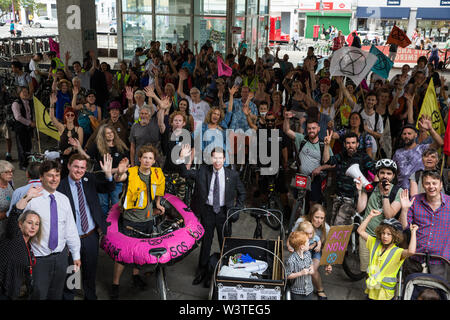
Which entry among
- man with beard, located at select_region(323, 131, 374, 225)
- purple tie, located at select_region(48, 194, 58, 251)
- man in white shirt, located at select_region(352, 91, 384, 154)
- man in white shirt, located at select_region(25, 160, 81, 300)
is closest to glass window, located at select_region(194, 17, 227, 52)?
man in white shirt, located at select_region(352, 91, 384, 154)

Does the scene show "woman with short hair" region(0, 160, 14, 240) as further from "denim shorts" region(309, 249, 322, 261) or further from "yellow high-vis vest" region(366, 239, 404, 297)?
"yellow high-vis vest" region(366, 239, 404, 297)

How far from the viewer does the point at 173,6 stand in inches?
790

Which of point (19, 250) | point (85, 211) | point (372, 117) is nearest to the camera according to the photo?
point (19, 250)

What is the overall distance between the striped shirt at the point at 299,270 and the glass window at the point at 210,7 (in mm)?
17063

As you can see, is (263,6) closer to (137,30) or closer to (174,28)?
(174,28)

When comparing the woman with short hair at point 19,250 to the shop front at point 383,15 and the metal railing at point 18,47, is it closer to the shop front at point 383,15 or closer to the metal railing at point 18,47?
the metal railing at point 18,47

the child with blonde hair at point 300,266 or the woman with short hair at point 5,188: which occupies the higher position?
the woman with short hair at point 5,188

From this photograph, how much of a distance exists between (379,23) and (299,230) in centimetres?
4389

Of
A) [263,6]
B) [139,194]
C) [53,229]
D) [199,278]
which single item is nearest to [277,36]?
[263,6]

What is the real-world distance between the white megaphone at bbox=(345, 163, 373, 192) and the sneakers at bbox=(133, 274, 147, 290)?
2891 millimetres

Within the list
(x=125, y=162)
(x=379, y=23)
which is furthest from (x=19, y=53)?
(x=379, y=23)

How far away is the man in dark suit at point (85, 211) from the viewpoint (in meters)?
4.81

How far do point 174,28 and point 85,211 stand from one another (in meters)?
16.6

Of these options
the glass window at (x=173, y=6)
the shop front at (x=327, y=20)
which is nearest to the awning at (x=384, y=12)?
the shop front at (x=327, y=20)
